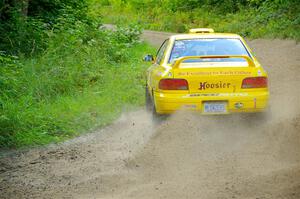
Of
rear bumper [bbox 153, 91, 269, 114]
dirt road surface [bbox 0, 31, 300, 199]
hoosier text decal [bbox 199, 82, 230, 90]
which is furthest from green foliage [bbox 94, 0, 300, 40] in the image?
dirt road surface [bbox 0, 31, 300, 199]

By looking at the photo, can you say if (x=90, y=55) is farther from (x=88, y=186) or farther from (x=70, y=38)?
(x=88, y=186)

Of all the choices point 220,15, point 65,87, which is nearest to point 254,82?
point 65,87

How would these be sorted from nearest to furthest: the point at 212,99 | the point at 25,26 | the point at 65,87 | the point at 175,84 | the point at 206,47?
1. the point at 212,99
2. the point at 175,84
3. the point at 206,47
4. the point at 65,87
5. the point at 25,26

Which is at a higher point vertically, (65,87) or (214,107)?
(214,107)

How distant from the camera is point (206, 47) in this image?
8852 mm

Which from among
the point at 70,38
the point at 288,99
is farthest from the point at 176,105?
the point at 70,38

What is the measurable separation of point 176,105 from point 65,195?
2718 mm

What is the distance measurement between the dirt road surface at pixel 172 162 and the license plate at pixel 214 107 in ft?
0.47

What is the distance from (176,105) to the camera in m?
7.93

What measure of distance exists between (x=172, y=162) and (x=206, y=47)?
2784 millimetres

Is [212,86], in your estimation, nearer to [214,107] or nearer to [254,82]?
[214,107]

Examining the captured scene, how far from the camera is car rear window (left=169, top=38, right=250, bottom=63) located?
8766 mm

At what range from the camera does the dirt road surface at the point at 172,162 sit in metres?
5.57

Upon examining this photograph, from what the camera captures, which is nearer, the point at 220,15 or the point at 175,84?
the point at 175,84
